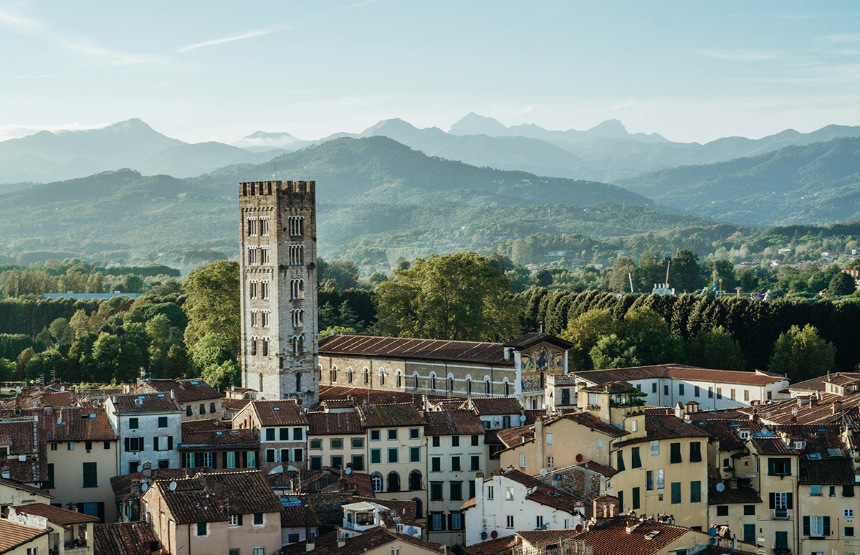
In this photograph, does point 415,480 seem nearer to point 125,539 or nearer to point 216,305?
point 125,539

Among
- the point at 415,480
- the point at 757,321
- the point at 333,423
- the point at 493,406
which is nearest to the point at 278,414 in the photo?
the point at 333,423

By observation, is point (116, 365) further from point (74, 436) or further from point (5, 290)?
point (5, 290)

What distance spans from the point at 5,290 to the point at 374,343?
361 feet

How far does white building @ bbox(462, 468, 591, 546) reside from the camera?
48.1m

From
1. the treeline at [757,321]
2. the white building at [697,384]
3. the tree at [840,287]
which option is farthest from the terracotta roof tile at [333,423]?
the tree at [840,287]

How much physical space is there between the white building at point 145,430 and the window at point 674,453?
2138 centimetres

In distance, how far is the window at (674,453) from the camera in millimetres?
52781

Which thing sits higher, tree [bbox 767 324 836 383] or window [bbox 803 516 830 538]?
tree [bbox 767 324 836 383]

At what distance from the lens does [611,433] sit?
51062 millimetres

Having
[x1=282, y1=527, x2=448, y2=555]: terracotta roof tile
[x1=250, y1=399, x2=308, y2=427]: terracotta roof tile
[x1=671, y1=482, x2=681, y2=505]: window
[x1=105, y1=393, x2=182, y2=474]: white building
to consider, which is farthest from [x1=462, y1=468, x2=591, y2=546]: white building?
[x1=105, y1=393, x2=182, y2=474]: white building

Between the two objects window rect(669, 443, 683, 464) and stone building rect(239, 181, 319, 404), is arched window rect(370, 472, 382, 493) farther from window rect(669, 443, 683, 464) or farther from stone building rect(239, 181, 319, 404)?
stone building rect(239, 181, 319, 404)

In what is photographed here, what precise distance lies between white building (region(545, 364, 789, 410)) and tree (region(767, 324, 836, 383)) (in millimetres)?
8235

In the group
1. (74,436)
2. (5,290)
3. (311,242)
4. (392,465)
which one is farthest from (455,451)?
(5,290)

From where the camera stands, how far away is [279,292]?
270 feet
